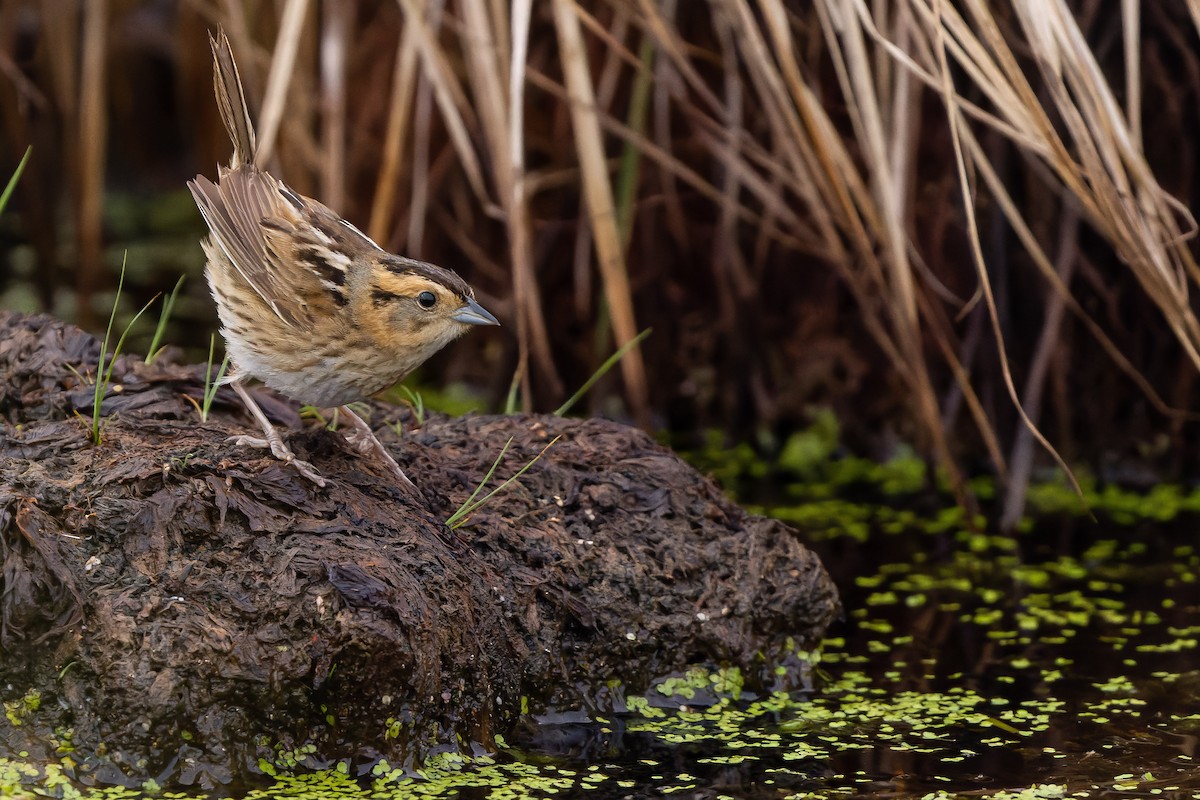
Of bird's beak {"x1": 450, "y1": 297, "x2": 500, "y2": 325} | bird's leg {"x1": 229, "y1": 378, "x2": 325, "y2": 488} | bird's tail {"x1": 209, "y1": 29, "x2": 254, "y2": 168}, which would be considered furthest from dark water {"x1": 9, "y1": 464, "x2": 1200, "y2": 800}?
bird's tail {"x1": 209, "y1": 29, "x2": 254, "y2": 168}

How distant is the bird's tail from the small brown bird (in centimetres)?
5

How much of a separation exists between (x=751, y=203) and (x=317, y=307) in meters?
3.33

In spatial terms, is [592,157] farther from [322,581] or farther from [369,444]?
[322,581]

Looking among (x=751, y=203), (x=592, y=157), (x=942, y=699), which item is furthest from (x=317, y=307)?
(x=751, y=203)

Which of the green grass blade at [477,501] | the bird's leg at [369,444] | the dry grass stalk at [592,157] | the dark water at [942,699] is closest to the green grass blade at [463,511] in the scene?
the green grass blade at [477,501]

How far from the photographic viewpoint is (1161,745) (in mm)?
3660

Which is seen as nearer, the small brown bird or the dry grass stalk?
the small brown bird

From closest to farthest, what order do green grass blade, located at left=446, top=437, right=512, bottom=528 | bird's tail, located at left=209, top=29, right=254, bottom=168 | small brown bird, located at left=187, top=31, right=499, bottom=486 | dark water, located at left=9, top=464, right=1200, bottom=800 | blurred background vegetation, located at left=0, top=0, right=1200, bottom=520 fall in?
dark water, located at left=9, top=464, right=1200, bottom=800, small brown bird, located at left=187, top=31, right=499, bottom=486, green grass blade, located at left=446, top=437, right=512, bottom=528, bird's tail, located at left=209, top=29, right=254, bottom=168, blurred background vegetation, located at left=0, top=0, right=1200, bottom=520

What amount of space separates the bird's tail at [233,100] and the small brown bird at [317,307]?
53 mm

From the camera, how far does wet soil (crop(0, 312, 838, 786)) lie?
312 cm

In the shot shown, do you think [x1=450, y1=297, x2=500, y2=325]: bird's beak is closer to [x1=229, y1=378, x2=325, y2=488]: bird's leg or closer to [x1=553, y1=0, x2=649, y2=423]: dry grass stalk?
[x1=229, y1=378, x2=325, y2=488]: bird's leg

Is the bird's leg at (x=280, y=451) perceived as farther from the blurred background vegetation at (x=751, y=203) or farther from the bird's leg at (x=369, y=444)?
the blurred background vegetation at (x=751, y=203)

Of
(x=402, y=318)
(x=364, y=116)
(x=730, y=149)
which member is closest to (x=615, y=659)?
(x=402, y=318)

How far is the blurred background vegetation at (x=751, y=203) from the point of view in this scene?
4801 millimetres
